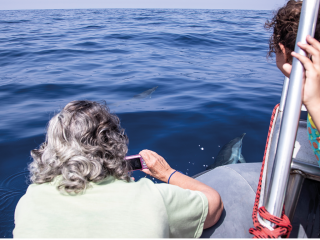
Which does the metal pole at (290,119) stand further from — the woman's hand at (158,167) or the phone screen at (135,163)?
the phone screen at (135,163)

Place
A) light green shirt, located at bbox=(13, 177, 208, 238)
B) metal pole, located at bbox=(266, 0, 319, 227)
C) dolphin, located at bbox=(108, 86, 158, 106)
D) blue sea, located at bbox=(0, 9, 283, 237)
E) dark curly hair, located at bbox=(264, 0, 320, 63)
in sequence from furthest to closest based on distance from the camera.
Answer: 1. dolphin, located at bbox=(108, 86, 158, 106)
2. blue sea, located at bbox=(0, 9, 283, 237)
3. dark curly hair, located at bbox=(264, 0, 320, 63)
4. light green shirt, located at bbox=(13, 177, 208, 238)
5. metal pole, located at bbox=(266, 0, 319, 227)

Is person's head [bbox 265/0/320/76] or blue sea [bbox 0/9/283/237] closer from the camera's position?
person's head [bbox 265/0/320/76]

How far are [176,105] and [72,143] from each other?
470 centimetres

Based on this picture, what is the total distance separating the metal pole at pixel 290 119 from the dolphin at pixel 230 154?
8.92 feet

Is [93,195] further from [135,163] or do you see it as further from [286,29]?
[286,29]

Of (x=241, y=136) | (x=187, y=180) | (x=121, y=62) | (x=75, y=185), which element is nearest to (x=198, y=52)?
(x=121, y=62)

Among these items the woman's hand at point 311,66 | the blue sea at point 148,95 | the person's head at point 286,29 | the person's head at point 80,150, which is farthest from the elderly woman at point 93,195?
the blue sea at point 148,95

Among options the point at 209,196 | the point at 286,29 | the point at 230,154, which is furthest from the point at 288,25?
the point at 230,154

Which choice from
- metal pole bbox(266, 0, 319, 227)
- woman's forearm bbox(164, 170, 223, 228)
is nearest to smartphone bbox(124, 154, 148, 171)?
woman's forearm bbox(164, 170, 223, 228)

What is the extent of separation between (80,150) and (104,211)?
0.40m

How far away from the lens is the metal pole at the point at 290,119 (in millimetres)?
1140

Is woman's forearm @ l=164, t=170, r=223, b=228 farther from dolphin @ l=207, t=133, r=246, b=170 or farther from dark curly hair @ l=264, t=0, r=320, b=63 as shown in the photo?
dolphin @ l=207, t=133, r=246, b=170

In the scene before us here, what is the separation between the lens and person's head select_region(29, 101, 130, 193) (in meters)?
1.48

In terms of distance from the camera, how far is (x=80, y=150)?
1.51 metres
